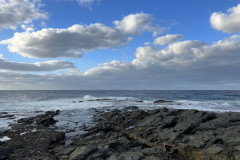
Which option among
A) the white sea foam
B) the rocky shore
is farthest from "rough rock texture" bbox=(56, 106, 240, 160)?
the white sea foam

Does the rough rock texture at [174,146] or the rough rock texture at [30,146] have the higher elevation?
the rough rock texture at [174,146]

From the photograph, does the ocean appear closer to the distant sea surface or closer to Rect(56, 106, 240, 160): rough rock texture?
the distant sea surface

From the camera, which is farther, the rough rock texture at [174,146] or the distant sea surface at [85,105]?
the distant sea surface at [85,105]

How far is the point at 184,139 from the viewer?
Result: 11.9m

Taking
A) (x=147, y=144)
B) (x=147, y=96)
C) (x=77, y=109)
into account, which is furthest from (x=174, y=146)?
(x=147, y=96)

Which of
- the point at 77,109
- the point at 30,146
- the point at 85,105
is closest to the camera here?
the point at 30,146

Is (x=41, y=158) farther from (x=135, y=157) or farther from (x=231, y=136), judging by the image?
(x=231, y=136)

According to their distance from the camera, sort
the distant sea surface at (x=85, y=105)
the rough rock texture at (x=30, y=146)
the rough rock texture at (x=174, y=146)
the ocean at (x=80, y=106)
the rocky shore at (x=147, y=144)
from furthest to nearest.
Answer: the distant sea surface at (x=85, y=105) < the ocean at (x=80, y=106) < the rough rock texture at (x=30, y=146) < the rocky shore at (x=147, y=144) < the rough rock texture at (x=174, y=146)

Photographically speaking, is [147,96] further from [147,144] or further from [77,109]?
[147,144]

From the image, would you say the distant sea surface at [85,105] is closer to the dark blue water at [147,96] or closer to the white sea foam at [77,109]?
the white sea foam at [77,109]

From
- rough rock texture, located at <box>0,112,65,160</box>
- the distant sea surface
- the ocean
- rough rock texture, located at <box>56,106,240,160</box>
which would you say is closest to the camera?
rough rock texture, located at <box>56,106,240,160</box>

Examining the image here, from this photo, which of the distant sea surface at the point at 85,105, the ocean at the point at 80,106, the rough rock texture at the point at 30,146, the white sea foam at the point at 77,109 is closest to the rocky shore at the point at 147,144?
the rough rock texture at the point at 30,146

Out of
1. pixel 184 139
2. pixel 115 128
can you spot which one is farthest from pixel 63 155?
pixel 184 139

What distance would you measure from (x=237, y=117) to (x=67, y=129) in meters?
17.8
